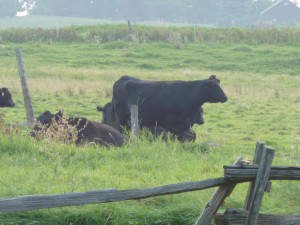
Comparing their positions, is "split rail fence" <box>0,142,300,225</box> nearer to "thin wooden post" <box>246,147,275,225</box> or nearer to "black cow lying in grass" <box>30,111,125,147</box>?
"thin wooden post" <box>246,147,275,225</box>

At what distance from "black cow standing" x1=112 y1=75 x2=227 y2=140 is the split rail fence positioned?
11.2 metres

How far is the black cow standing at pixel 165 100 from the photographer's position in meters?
19.7

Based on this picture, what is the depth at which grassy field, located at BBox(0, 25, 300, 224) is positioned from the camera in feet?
31.3

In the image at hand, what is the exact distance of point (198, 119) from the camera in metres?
19.6

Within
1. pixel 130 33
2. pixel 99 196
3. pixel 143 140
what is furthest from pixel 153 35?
pixel 99 196

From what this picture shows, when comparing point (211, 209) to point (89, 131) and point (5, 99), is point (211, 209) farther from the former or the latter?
point (5, 99)

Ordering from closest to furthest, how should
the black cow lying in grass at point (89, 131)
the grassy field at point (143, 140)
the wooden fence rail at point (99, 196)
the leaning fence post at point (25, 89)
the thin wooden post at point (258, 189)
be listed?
the wooden fence rail at point (99, 196) < the thin wooden post at point (258, 189) < the grassy field at point (143, 140) < the black cow lying in grass at point (89, 131) < the leaning fence post at point (25, 89)

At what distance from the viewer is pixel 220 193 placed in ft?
26.2

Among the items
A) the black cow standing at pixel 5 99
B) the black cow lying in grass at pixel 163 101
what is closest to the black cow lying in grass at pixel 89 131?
the black cow lying in grass at pixel 163 101

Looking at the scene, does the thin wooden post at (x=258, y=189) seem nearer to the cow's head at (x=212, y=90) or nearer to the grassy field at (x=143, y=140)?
the grassy field at (x=143, y=140)

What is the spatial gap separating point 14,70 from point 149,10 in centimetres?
6965

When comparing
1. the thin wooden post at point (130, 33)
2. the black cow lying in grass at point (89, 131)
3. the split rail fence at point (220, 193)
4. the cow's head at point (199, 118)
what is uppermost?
the split rail fence at point (220, 193)

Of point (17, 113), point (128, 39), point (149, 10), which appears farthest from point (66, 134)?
point (149, 10)

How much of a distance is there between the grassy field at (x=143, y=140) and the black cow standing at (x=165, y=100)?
60 cm
